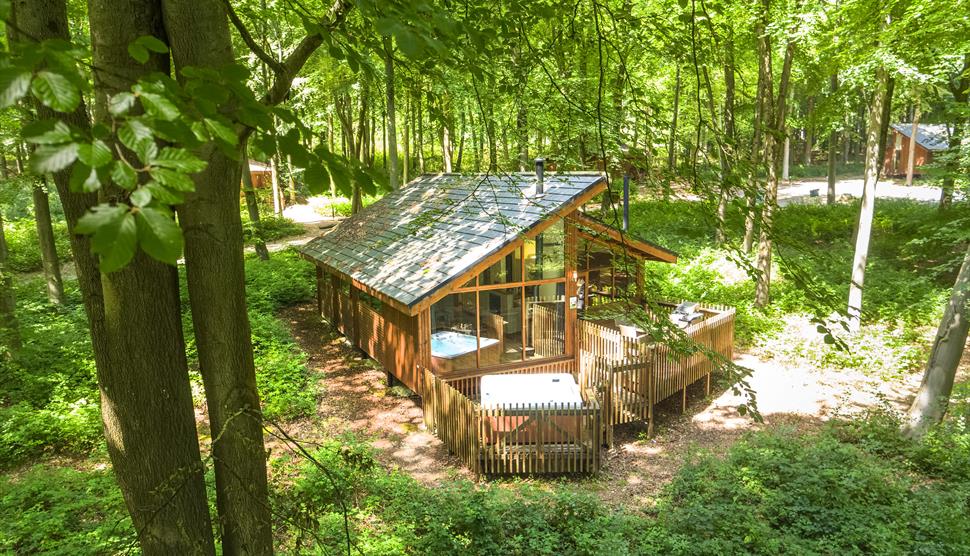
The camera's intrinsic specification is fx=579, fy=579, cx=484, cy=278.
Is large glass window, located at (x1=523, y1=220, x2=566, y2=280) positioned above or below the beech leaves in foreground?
below

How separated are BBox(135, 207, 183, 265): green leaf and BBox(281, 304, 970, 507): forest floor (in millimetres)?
8103

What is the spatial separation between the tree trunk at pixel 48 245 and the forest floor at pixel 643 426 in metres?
6.76

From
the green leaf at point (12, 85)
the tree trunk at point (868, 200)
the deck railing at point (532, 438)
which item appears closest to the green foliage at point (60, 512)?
the deck railing at point (532, 438)

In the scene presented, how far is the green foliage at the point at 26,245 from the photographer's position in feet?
68.0

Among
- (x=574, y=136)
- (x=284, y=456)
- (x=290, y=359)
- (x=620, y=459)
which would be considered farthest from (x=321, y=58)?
(x=574, y=136)

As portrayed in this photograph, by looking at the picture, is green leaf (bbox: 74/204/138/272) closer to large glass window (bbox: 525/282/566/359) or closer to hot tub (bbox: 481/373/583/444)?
hot tub (bbox: 481/373/583/444)

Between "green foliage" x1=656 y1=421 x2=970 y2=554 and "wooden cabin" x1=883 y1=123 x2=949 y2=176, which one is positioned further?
"wooden cabin" x1=883 y1=123 x2=949 y2=176

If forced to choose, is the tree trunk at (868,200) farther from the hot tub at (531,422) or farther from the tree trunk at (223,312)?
the tree trunk at (223,312)

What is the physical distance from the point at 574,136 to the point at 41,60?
3446 mm

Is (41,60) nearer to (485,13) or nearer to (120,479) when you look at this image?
(120,479)

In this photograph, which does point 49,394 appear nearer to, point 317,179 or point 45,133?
point 317,179

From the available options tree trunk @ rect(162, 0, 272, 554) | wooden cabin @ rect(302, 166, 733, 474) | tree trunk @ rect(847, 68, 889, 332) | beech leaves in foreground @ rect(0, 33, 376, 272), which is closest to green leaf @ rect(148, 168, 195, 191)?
beech leaves in foreground @ rect(0, 33, 376, 272)

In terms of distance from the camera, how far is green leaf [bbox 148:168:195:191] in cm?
106

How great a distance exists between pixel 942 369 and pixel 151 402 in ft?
36.7
